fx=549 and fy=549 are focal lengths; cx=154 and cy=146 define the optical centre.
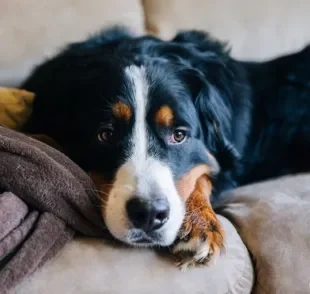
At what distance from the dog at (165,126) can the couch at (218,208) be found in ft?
0.22

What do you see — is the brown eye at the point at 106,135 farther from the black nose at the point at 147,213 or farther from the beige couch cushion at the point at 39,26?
the beige couch cushion at the point at 39,26

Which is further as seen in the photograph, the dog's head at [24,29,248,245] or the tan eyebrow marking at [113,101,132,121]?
the tan eyebrow marking at [113,101,132,121]

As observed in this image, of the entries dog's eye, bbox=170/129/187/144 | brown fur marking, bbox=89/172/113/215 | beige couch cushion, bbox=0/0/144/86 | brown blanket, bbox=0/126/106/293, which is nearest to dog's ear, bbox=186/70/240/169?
dog's eye, bbox=170/129/187/144

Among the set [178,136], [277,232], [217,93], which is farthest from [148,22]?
[277,232]

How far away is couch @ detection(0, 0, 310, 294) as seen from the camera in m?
1.25

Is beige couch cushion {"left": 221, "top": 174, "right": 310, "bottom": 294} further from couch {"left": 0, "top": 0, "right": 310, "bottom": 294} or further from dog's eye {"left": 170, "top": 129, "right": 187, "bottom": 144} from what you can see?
dog's eye {"left": 170, "top": 129, "right": 187, "bottom": 144}

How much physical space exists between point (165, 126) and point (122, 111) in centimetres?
13

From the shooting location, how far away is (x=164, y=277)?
1.28 meters

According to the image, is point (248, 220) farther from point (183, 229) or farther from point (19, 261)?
point (19, 261)

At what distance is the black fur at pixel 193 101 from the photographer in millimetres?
1530

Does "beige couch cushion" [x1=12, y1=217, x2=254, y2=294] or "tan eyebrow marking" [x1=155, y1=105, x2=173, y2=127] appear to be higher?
"tan eyebrow marking" [x1=155, y1=105, x2=173, y2=127]

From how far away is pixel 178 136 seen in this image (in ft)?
5.10

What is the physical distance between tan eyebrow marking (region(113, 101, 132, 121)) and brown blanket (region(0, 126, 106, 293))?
20 centimetres

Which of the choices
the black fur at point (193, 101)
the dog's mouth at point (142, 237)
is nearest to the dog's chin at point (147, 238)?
the dog's mouth at point (142, 237)
